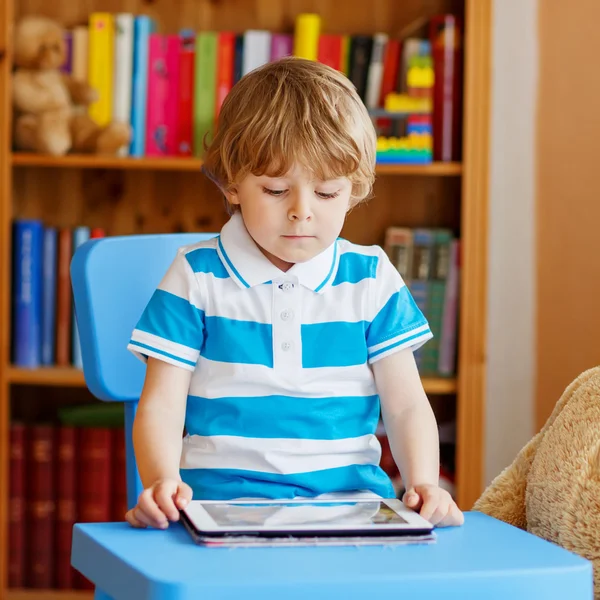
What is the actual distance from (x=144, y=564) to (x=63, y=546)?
1644 mm

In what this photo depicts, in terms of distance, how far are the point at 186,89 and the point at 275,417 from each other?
51.3 inches

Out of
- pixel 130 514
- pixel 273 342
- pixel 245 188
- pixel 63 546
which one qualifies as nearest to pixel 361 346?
pixel 273 342

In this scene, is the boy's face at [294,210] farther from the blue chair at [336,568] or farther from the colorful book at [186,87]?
the colorful book at [186,87]

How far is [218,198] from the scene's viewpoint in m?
2.37

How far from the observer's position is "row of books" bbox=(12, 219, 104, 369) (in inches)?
85.0

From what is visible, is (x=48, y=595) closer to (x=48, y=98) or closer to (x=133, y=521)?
(x=48, y=98)

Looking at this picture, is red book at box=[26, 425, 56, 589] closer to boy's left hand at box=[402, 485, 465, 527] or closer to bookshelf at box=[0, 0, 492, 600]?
bookshelf at box=[0, 0, 492, 600]

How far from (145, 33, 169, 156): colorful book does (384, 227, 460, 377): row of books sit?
1.85ft

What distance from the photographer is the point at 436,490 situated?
0.87 meters

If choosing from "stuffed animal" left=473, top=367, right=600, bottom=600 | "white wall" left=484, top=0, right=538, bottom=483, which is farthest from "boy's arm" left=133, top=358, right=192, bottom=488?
"white wall" left=484, top=0, right=538, bottom=483

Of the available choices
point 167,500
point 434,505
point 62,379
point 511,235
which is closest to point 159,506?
point 167,500

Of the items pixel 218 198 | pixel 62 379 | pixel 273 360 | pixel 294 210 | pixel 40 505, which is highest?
pixel 218 198

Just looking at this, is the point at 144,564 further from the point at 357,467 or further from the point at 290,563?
the point at 357,467

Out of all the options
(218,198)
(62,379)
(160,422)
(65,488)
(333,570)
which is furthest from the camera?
(218,198)
